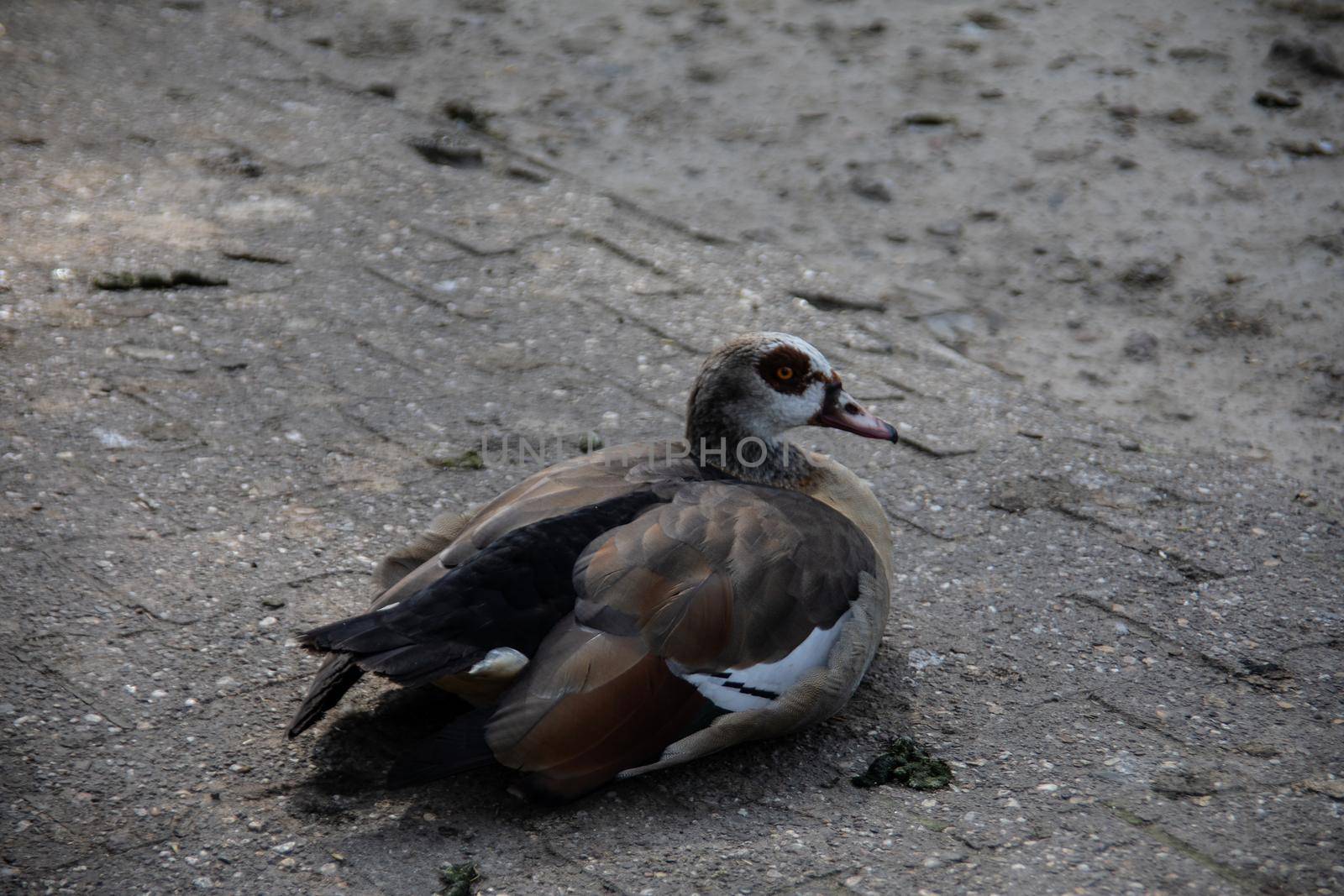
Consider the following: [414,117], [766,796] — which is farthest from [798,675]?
[414,117]

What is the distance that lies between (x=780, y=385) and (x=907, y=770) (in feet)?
4.07

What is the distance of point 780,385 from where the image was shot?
3.91 meters

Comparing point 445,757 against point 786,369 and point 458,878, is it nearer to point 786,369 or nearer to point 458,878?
point 458,878

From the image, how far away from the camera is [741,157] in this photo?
6918 millimetres

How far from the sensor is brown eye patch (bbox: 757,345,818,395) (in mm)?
3881

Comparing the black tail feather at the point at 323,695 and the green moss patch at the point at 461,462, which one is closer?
the black tail feather at the point at 323,695

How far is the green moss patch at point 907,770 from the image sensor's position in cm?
319

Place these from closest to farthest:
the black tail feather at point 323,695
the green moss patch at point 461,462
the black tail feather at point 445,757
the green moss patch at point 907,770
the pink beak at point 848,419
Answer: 1. the black tail feather at point 445,757
2. the black tail feather at point 323,695
3. the green moss patch at point 907,770
4. the pink beak at point 848,419
5. the green moss patch at point 461,462

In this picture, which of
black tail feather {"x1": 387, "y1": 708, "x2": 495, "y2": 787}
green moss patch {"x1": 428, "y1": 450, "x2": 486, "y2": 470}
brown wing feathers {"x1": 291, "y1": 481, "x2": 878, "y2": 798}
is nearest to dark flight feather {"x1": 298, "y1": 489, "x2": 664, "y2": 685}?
brown wing feathers {"x1": 291, "y1": 481, "x2": 878, "y2": 798}

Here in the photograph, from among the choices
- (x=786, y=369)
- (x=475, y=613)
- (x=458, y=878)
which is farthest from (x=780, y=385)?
(x=458, y=878)

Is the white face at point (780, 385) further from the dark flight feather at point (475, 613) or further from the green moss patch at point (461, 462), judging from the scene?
the green moss patch at point (461, 462)

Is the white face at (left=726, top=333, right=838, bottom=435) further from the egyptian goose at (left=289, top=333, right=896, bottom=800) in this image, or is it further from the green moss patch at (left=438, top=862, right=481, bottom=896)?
the green moss patch at (left=438, top=862, right=481, bottom=896)

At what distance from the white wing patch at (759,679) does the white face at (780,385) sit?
83 cm

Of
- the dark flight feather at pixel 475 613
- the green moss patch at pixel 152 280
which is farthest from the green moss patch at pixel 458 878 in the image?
the green moss patch at pixel 152 280
